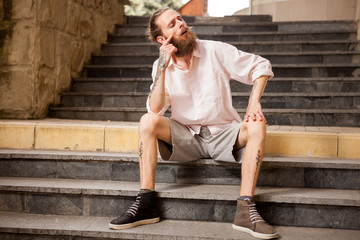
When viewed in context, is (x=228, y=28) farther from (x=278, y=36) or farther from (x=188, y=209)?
(x=188, y=209)

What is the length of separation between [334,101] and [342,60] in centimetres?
105

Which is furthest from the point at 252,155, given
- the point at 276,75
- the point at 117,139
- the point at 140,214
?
the point at 276,75

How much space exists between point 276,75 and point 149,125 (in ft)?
8.47

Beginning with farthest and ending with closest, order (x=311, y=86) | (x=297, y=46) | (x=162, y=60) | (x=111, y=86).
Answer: (x=297, y=46)
(x=111, y=86)
(x=311, y=86)
(x=162, y=60)

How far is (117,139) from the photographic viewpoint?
3.01 meters

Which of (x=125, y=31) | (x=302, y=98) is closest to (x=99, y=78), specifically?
(x=125, y=31)

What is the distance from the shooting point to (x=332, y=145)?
8.99 feet

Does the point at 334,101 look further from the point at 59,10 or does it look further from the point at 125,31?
the point at 125,31

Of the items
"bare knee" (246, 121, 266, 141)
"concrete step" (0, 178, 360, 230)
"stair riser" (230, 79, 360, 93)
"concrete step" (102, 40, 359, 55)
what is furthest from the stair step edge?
"concrete step" (102, 40, 359, 55)

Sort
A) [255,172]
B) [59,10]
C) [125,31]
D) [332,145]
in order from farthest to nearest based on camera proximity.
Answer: [125,31]
[59,10]
[332,145]
[255,172]

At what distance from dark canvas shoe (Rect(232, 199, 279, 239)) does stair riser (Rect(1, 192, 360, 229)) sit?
0.18 meters

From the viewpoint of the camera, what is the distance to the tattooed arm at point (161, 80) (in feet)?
7.96

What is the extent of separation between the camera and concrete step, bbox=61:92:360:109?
378 centimetres

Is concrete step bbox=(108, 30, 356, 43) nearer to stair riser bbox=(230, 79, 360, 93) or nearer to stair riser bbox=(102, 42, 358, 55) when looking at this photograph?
stair riser bbox=(102, 42, 358, 55)
